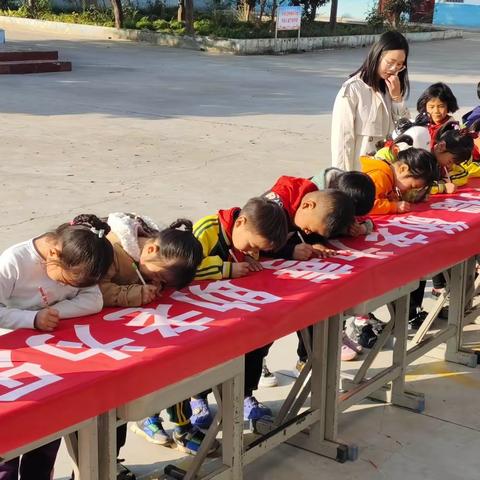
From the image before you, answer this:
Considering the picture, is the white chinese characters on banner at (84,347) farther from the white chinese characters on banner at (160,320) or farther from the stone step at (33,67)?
the stone step at (33,67)

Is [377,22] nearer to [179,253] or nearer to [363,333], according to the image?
[363,333]

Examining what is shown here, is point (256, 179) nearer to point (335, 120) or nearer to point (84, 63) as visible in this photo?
point (335, 120)

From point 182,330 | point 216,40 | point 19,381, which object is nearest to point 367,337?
point 182,330

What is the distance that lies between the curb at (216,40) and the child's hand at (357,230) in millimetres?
17029

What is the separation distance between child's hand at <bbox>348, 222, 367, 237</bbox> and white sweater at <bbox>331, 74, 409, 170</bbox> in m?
0.81

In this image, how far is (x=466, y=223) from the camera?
3.78 meters

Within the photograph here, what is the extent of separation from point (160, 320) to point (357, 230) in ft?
4.03

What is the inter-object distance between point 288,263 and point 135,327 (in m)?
0.86

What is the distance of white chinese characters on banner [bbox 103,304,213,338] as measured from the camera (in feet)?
8.18

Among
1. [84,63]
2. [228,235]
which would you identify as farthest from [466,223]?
[84,63]

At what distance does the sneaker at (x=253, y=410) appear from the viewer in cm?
346

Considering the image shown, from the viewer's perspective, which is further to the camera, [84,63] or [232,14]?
[232,14]

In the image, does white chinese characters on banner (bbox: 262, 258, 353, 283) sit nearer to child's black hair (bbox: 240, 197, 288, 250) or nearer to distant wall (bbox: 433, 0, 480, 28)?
child's black hair (bbox: 240, 197, 288, 250)

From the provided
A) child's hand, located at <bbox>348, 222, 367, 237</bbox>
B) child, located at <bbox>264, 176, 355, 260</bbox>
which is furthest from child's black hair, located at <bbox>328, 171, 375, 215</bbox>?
child, located at <bbox>264, 176, 355, 260</bbox>
